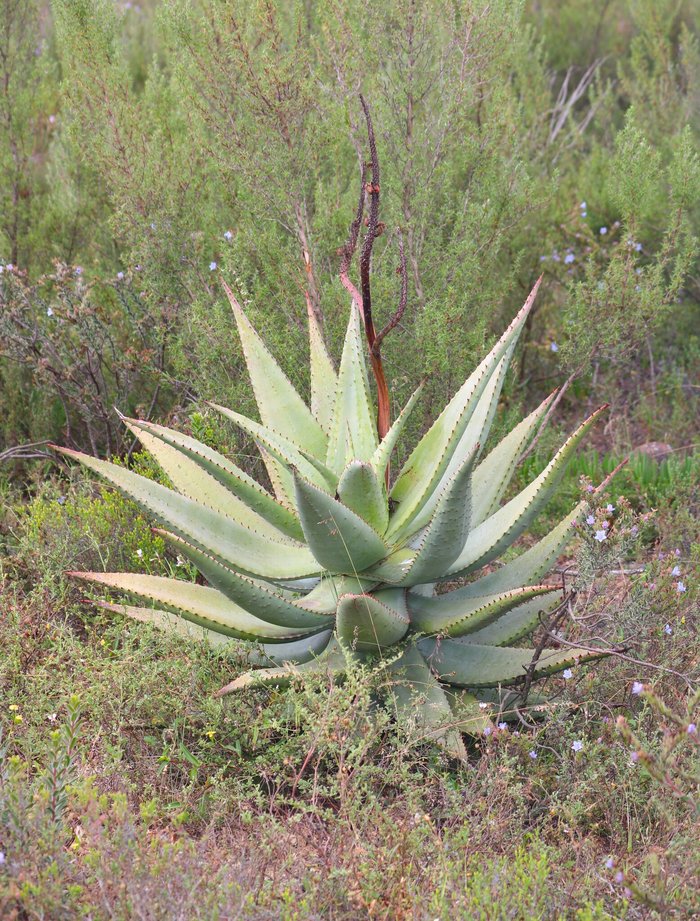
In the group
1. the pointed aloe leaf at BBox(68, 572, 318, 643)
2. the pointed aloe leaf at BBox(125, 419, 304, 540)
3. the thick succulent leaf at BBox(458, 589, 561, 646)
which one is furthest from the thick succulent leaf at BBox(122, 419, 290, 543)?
the thick succulent leaf at BBox(458, 589, 561, 646)

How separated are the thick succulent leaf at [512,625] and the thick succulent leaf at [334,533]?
19.0 inches

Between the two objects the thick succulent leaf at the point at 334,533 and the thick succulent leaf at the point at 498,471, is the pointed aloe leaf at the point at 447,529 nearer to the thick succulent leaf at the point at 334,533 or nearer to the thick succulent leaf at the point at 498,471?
the thick succulent leaf at the point at 334,533

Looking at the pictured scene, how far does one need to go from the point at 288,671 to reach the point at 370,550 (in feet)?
1.51

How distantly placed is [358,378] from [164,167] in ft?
8.28

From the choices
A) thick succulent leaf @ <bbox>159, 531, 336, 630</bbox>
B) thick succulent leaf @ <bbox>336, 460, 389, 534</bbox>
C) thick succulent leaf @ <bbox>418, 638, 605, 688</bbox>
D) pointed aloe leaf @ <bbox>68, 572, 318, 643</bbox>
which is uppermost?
thick succulent leaf @ <bbox>336, 460, 389, 534</bbox>

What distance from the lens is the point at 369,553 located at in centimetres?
252

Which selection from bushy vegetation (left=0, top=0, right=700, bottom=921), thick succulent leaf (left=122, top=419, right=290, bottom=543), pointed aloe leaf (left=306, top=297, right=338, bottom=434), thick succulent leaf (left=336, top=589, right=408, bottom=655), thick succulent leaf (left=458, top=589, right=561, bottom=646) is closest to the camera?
bushy vegetation (left=0, top=0, right=700, bottom=921)

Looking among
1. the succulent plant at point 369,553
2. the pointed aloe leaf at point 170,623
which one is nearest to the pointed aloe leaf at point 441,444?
the succulent plant at point 369,553

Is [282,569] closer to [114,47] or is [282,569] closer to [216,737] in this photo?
[216,737]

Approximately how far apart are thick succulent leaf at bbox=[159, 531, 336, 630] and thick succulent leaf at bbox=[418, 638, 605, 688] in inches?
15.4

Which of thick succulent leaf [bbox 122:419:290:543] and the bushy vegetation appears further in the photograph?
thick succulent leaf [bbox 122:419:290:543]

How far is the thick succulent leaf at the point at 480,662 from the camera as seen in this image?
8.61 feet

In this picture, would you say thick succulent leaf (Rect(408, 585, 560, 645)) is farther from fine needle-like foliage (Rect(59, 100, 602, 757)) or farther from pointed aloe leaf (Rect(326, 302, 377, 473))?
pointed aloe leaf (Rect(326, 302, 377, 473))

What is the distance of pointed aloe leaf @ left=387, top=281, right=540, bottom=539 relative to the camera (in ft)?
8.23
